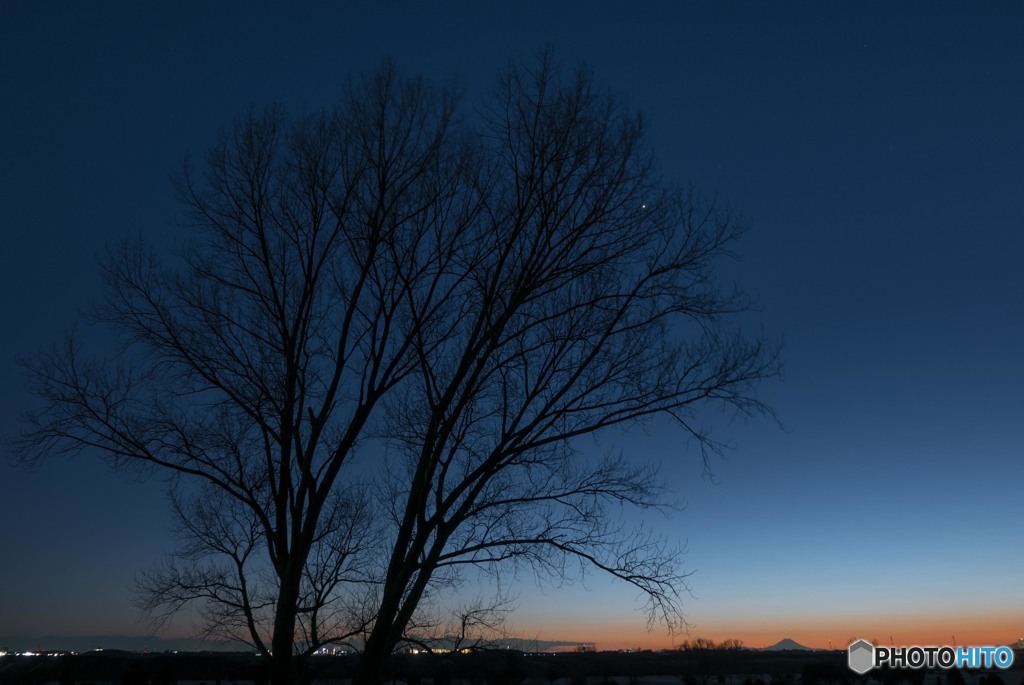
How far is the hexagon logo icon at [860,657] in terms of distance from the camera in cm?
1930

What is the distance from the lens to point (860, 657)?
2122 centimetres

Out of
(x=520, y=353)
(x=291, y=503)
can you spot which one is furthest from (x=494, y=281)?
(x=291, y=503)

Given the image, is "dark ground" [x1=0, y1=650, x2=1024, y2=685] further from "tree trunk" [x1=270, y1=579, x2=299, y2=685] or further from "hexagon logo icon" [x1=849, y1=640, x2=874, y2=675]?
"hexagon logo icon" [x1=849, y1=640, x2=874, y2=675]

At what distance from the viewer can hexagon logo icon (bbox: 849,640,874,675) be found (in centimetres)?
1930

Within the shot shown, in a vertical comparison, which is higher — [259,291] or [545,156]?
[545,156]

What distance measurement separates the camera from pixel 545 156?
9273 millimetres

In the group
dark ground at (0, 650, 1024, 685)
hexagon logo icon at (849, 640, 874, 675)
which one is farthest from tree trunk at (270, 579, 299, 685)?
hexagon logo icon at (849, 640, 874, 675)

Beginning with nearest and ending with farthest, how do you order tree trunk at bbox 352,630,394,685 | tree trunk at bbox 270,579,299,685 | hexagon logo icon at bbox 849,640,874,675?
1. tree trunk at bbox 352,630,394,685
2. tree trunk at bbox 270,579,299,685
3. hexagon logo icon at bbox 849,640,874,675

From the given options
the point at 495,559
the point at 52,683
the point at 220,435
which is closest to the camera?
the point at 495,559

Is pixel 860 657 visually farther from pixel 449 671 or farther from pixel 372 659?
pixel 372 659

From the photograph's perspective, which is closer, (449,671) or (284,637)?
(284,637)

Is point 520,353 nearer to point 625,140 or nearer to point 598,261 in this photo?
point 598,261

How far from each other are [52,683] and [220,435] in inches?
1754

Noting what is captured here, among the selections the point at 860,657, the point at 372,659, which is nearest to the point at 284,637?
the point at 372,659
